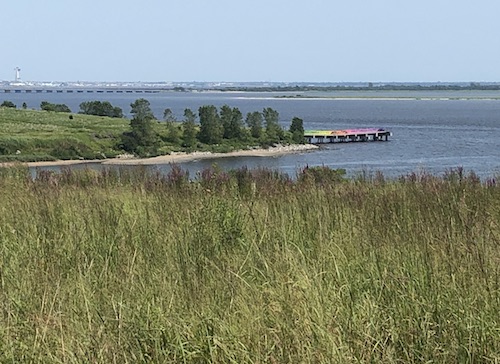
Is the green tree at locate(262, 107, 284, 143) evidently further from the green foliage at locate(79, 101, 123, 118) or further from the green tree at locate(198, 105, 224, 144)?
the green foliage at locate(79, 101, 123, 118)

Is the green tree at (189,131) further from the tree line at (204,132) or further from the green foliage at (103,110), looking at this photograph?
the green foliage at (103,110)

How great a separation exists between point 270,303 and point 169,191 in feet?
14.4

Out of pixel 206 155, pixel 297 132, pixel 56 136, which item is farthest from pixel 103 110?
pixel 206 155

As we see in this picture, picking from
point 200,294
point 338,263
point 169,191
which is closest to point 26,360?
point 200,294

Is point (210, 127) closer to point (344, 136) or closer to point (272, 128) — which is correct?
point (272, 128)

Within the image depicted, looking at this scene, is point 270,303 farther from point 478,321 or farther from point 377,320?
point 478,321

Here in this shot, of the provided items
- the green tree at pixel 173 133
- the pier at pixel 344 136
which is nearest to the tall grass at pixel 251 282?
the green tree at pixel 173 133

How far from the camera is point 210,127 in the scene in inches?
3531

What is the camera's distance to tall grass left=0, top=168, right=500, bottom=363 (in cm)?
291

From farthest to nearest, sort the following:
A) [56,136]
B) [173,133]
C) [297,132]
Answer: [297,132] < [173,133] < [56,136]

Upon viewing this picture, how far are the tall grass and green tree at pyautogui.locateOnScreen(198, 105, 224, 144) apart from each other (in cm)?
8289

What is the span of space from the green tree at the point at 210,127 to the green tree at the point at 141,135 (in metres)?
6.64

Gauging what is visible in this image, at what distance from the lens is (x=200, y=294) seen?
357 centimetres

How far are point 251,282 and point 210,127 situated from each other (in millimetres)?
86424
